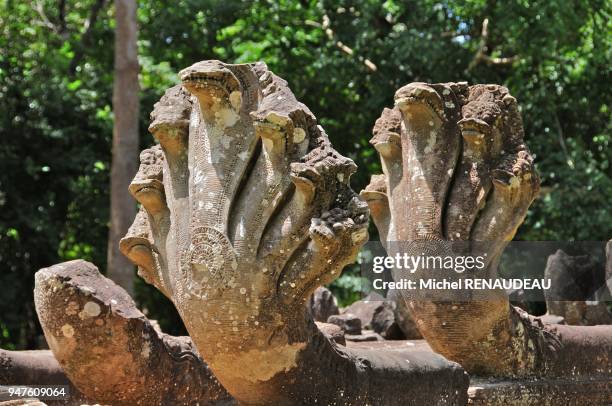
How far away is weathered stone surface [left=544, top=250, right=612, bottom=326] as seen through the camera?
759 cm

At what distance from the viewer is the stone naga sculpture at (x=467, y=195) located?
5.54m

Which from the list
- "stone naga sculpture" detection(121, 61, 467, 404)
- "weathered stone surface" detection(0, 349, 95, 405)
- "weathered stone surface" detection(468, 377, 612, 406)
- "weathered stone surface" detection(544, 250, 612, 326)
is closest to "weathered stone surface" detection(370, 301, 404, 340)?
"weathered stone surface" detection(544, 250, 612, 326)

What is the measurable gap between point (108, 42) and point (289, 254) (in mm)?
12136

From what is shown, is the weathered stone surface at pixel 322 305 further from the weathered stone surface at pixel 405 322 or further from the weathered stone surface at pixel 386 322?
the weathered stone surface at pixel 405 322

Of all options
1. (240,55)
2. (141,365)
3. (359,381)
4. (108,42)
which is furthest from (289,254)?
(108,42)

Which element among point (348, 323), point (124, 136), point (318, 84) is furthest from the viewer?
point (318, 84)

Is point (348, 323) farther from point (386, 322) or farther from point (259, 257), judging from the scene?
point (259, 257)

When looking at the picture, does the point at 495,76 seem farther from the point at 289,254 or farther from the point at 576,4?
the point at 289,254

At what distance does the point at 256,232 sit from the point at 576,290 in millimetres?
4367

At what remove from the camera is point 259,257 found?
13.1 ft

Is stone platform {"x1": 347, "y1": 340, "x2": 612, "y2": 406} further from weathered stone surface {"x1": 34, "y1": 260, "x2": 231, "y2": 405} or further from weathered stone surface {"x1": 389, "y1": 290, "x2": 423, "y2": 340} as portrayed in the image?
weathered stone surface {"x1": 389, "y1": 290, "x2": 423, "y2": 340}

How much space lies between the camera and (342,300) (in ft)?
46.0

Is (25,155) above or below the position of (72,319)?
above

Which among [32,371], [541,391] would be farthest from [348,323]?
[32,371]
